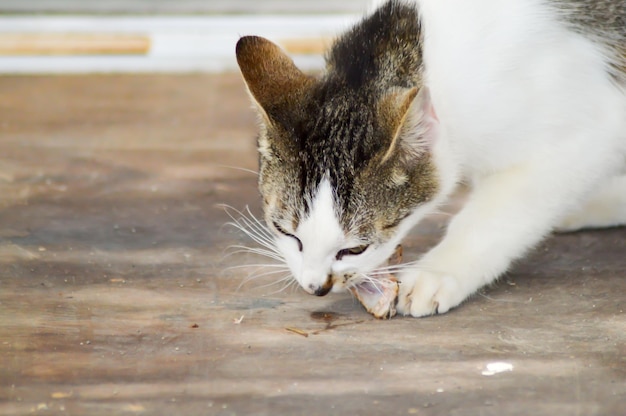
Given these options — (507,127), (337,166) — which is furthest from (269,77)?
(507,127)

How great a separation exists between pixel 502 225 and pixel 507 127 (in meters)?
0.26

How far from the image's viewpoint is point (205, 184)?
11.3 feet

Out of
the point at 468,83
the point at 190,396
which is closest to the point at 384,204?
the point at 468,83

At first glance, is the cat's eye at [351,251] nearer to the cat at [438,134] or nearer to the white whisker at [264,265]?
the cat at [438,134]

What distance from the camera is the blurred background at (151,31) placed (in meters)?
4.85

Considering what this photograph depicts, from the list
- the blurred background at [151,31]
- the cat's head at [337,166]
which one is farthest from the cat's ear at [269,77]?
the blurred background at [151,31]

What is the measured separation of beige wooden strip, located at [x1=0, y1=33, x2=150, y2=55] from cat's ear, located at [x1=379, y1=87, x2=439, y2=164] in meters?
2.84

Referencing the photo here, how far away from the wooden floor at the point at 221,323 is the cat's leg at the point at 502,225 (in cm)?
10

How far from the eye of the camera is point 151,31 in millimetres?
5008

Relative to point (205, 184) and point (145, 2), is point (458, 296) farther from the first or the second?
point (145, 2)

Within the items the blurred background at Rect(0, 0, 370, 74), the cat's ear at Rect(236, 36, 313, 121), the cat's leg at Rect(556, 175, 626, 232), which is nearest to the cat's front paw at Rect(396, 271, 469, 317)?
the cat's ear at Rect(236, 36, 313, 121)

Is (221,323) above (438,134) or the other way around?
the other way around

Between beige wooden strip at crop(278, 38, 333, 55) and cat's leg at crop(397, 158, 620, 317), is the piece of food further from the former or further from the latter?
beige wooden strip at crop(278, 38, 333, 55)

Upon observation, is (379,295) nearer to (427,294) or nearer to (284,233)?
(427,294)
